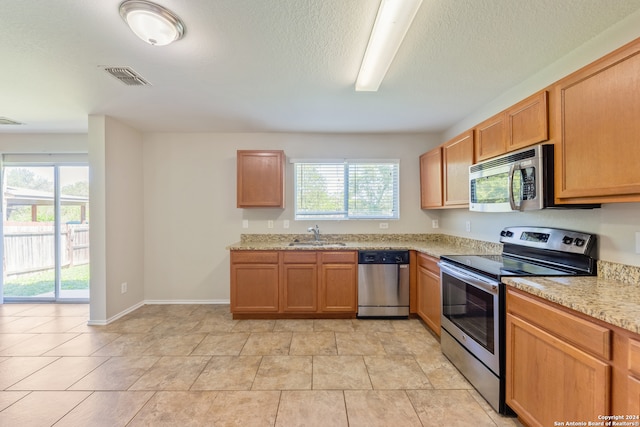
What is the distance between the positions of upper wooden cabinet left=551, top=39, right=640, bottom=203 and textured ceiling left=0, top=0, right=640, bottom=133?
451mm

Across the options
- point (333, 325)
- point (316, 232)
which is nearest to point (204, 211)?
point (316, 232)

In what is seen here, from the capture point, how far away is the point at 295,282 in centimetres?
342

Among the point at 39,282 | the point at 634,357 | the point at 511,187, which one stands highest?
the point at 511,187

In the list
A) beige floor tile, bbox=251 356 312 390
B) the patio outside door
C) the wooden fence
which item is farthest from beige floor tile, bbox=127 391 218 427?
the wooden fence

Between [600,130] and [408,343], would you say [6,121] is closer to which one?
[408,343]

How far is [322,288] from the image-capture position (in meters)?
3.41

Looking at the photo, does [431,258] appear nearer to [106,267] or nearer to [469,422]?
[469,422]

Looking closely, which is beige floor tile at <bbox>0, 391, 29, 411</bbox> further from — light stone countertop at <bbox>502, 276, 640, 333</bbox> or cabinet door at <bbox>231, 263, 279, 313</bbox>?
light stone countertop at <bbox>502, 276, 640, 333</bbox>

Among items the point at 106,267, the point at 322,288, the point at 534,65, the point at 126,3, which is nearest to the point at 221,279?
the point at 106,267

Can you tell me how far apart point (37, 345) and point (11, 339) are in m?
0.46

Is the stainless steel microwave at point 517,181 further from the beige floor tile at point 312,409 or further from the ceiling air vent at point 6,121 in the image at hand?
the ceiling air vent at point 6,121

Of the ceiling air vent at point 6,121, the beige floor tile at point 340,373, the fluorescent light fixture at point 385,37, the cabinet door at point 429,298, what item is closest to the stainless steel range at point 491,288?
the cabinet door at point 429,298

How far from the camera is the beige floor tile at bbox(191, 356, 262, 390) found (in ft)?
6.93

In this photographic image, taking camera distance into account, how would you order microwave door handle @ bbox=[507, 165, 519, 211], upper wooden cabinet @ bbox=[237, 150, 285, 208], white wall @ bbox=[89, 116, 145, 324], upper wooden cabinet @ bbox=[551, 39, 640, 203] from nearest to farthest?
upper wooden cabinet @ bbox=[551, 39, 640, 203] → microwave door handle @ bbox=[507, 165, 519, 211] → white wall @ bbox=[89, 116, 145, 324] → upper wooden cabinet @ bbox=[237, 150, 285, 208]
